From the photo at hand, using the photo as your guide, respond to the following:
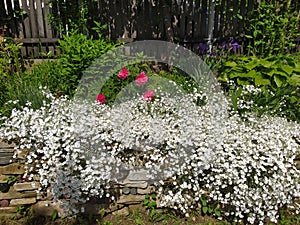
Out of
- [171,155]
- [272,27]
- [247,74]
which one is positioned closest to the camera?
[171,155]

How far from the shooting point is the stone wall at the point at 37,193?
303 cm

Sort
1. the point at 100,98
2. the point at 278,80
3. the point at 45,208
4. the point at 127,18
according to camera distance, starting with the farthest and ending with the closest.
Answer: the point at 127,18 → the point at 278,80 → the point at 100,98 → the point at 45,208

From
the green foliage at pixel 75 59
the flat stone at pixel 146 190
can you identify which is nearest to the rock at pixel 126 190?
the flat stone at pixel 146 190

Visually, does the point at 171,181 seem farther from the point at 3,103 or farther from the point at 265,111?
the point at 3,103

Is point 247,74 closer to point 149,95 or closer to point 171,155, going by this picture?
point 149,95

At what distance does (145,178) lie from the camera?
10.1 feet

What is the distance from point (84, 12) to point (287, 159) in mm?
3589

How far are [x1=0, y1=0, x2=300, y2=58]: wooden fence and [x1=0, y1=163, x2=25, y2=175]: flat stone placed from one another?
238cm

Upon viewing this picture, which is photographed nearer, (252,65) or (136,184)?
(136,184)

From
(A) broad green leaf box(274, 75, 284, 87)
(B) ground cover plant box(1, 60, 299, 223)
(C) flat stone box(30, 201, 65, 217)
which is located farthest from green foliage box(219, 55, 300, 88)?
(C) flat stone box(30, 201, 65, 217)

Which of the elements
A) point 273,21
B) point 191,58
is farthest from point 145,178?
point 273,21

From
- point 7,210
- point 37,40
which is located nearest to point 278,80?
point 7,210

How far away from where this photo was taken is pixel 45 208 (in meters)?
3.18

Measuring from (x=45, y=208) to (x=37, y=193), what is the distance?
0.24m
